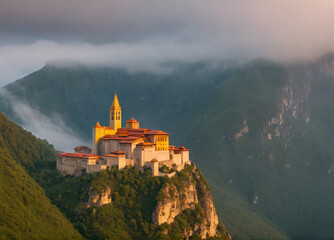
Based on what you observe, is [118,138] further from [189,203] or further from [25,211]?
[25,211]

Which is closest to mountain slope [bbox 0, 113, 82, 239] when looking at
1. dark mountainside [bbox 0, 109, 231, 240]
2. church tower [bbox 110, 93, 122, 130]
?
dark mountainside [bbox 0, 109, 231, 240]

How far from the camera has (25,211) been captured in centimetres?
9519

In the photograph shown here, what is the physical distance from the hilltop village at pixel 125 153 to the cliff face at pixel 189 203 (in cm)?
320

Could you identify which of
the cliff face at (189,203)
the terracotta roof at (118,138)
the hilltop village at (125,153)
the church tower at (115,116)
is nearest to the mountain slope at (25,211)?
the hilltop village at (125,153)

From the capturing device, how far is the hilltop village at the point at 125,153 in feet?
344

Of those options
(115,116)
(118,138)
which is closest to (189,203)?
(118,138)

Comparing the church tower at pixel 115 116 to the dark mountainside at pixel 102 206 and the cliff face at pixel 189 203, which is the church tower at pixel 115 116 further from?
the cliff face at pixel 189 203

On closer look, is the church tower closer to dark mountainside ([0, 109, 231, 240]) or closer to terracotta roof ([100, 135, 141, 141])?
terracotta roof ([100, 135, 141, 141])

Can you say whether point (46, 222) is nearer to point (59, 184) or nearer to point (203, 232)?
point (59, 184)

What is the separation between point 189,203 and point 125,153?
16.2 metres

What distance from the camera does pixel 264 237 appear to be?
163875mm

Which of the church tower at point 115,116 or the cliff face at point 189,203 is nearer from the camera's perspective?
the cliff face at point 189,203

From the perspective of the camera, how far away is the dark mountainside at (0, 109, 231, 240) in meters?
93.8

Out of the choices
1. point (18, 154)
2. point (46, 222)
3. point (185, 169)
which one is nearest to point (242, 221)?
point (185, 169)
